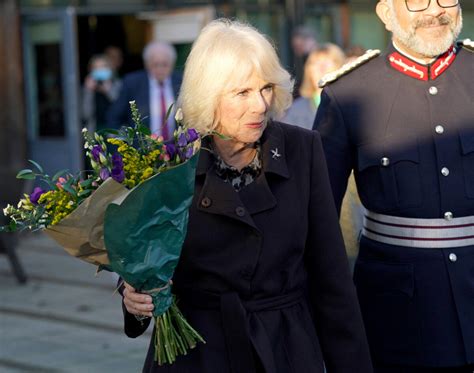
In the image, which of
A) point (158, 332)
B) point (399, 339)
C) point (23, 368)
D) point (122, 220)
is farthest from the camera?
point (23, 368)

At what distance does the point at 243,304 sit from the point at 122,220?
0.61 meters

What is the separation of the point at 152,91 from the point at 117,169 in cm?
712

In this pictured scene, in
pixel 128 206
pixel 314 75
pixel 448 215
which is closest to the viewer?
pixel 128 206

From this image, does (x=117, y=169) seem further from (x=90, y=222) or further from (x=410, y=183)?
(x=410, y=183)

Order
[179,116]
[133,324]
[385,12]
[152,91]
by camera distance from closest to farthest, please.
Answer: [179,116]
[133,324]
[385,12]
[152,91]

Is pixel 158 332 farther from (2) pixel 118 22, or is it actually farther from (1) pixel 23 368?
(2) pixel 118 22

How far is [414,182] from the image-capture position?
413 cm

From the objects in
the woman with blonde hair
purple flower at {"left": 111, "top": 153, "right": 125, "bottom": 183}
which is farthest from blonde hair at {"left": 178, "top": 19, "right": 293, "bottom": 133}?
the woman with blonde hair

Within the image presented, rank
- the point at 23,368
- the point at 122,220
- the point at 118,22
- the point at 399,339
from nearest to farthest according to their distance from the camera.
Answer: the point at 122,220, the point at 399,339, the point at 23,368, the point at 118,22

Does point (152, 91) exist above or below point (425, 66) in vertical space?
below

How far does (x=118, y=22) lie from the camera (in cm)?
1650

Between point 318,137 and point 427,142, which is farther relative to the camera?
point 427,142

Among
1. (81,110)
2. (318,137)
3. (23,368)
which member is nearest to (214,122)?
(318,137)

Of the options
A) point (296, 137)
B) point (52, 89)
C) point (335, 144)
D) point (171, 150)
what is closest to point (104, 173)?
point (171, 150)
